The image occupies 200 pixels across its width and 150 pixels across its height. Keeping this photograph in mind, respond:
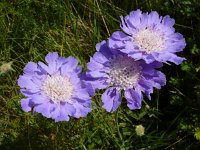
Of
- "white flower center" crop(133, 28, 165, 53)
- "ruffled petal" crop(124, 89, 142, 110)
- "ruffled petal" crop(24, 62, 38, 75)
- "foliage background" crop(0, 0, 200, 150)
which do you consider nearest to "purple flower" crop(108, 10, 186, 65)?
Result: "white flower center" crop(133, 28, 165, 53)

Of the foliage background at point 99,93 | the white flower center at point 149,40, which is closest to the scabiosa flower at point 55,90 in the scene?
the white flower center at point 149,40

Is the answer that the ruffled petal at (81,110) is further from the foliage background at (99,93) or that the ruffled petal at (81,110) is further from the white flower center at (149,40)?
the foliage background at (99,93)

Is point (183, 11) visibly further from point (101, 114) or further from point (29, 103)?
point (29, 103)

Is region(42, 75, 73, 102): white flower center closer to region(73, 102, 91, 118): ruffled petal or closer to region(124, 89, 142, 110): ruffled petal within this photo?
region(73, 102, 91, 118): ruffled petal

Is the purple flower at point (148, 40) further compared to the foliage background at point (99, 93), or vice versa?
the foliage background at point (99, 93)

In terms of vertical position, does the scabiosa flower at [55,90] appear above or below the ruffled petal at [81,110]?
above

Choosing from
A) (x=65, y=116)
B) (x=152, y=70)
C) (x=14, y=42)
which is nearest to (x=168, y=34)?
(x=152, y=70)
